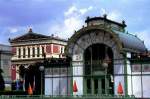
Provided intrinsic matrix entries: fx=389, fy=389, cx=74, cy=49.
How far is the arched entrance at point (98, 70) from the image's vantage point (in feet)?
140

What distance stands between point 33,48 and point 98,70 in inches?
1839

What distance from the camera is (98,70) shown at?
43438 mm

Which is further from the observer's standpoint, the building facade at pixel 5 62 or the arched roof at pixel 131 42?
the building facade at pixel 5 62

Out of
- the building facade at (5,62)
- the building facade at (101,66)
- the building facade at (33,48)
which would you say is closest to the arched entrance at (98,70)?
the building facade at (101,66)

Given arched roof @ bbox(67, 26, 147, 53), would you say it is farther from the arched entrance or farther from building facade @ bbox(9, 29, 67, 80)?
building facade @ bbox(9, 29, 67, 80)

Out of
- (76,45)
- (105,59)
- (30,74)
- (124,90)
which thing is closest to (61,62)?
(76,45)

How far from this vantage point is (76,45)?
4525 cm

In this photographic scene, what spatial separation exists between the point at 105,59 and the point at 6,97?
37.9 ft

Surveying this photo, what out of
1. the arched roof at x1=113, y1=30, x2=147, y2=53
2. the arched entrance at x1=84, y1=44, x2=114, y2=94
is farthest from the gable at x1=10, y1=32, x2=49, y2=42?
the arched entrance at x1=84, y1=44, x2=114, y2=94

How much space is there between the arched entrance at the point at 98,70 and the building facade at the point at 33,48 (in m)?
40.4

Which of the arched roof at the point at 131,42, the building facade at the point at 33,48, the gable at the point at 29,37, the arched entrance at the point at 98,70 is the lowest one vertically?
the arched entrance at the point at 98,70

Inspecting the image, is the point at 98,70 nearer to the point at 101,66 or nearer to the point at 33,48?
the point at 101,66

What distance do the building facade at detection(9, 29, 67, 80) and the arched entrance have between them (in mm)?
40365

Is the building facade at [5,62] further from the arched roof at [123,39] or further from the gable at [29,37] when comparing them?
the gable at [29,37]
